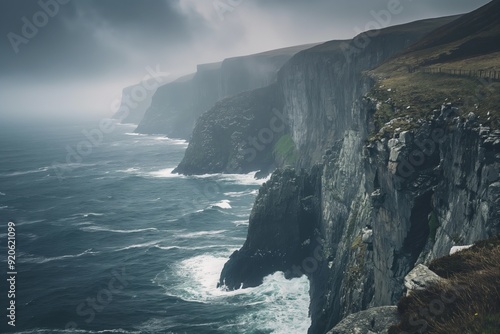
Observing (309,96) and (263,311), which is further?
(309,96)

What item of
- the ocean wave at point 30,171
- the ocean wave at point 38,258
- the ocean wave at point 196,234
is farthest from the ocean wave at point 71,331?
the ocean wave at point 30,171

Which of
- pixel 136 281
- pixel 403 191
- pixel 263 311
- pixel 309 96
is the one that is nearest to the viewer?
pixel 403 191

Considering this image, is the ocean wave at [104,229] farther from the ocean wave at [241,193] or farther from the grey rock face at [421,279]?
the grey rock face at [421,279]

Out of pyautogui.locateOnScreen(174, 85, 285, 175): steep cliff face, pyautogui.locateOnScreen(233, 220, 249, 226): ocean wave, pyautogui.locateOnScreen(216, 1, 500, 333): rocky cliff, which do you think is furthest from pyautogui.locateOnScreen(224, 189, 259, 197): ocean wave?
pyautogui.locateOnScreen(216, 1, 500, 333): rocky cliff

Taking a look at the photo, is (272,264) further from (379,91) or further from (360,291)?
(379,91)

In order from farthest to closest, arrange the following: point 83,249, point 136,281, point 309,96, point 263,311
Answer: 1. point 309,96
2. point 83,249
3. point 136,281
4. point 263,311

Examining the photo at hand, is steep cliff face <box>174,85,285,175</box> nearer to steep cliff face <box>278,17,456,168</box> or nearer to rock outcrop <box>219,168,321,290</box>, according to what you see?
steep cliff face <box>278,17,456,168</box>

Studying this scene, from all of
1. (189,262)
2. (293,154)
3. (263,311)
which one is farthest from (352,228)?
(293,154)
